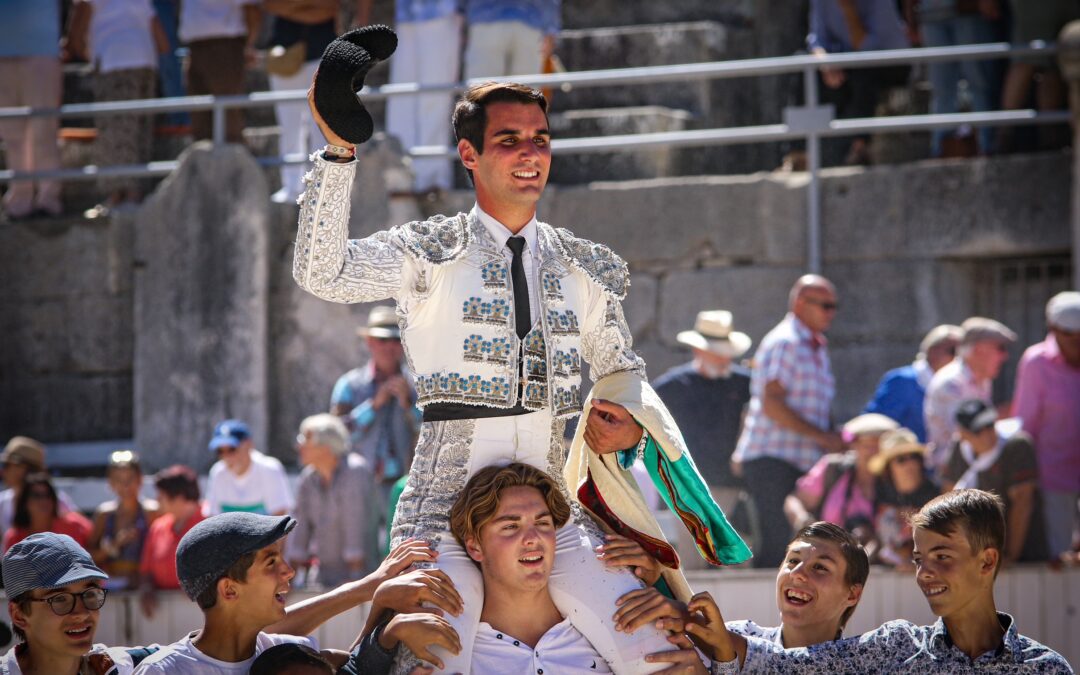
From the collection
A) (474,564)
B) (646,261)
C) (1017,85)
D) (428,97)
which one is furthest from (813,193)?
(474,564)

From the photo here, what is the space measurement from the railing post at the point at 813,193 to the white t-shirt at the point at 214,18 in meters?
3.49

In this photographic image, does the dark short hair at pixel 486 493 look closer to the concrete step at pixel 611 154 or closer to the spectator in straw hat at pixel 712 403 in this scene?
the spectator in straw hat at pixel 712 403

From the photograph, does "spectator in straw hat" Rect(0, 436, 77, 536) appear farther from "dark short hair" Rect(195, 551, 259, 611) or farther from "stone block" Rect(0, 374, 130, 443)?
"dark short hair" Rect(195, 551, 259, 611)

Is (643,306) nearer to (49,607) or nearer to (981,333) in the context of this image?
(981,333)

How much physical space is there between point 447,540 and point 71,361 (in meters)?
7.10

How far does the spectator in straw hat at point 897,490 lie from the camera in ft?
25.4

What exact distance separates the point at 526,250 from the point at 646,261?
5.38 meters

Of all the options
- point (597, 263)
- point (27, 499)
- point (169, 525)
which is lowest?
point (169, 525)

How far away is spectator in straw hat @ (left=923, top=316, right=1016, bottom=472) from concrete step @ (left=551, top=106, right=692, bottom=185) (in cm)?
290

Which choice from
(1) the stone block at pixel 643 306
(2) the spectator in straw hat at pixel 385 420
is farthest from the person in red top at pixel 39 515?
(1) the stone block at pixel 643 306

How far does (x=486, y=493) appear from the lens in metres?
4.61

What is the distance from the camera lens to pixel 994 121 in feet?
31.1

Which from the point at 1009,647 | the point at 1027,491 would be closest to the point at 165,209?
the point at 1027,491

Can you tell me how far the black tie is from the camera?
476cm
